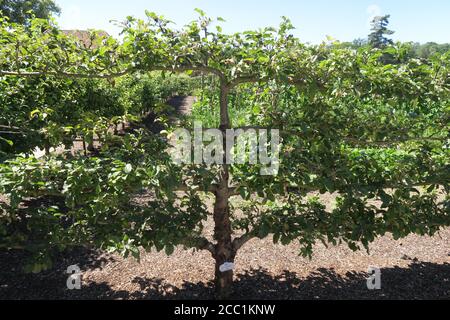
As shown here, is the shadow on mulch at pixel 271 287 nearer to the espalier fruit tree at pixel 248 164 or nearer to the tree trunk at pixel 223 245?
the tree trunk at pixel 223 245

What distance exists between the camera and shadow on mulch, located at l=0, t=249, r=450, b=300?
3.19m

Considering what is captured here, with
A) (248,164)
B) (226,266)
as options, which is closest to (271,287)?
(226,266)

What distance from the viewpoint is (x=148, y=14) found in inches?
92.2

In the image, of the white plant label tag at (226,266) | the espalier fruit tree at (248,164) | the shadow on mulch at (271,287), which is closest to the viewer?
the espalier fruit tree at (248,164)

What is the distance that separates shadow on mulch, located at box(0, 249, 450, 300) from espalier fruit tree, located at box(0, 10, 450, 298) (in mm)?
524

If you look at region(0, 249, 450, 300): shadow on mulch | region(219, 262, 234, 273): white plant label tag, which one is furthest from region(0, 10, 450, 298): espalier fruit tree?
region(0, 249, 450, 300): shadow on mulch

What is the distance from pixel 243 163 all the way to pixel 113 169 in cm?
88

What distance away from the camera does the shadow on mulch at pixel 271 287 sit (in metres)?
3.19

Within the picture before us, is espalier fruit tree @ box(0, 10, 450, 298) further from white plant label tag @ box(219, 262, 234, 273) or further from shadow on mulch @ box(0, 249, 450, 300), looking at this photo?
shadow on mulch @ box(0, 249, 450, 300)

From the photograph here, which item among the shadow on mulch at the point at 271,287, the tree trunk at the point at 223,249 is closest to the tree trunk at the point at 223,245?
the tree trunk at the point at 223,249

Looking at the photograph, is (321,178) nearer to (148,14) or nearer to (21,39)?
(148,14)

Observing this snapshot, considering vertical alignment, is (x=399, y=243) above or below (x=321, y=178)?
below

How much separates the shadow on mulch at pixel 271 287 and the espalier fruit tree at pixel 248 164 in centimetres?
52

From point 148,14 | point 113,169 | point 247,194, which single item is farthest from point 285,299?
point 148,14
